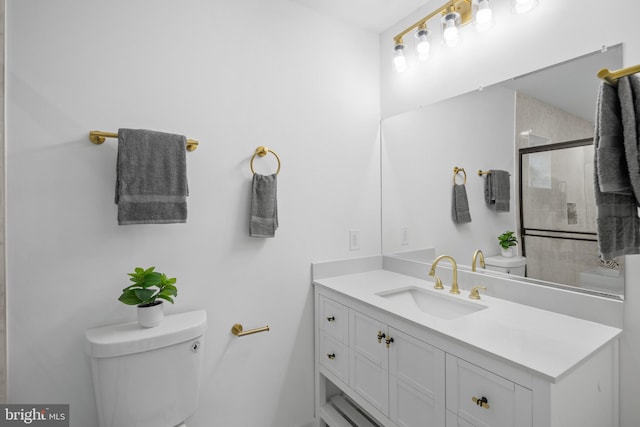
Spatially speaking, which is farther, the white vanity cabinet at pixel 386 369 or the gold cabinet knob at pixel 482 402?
the white vanity cabinet at pixel 386 369

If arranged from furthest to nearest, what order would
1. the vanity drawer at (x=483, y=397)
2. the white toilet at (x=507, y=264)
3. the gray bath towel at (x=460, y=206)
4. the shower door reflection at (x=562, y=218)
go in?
1. the gray bath towel at (x=460, y=206)
2. the white toilet at (x=507, y=264)
3. the shower door reflection at (x=562, y=218)
4. the vanity drawer at (x=483, y=397)

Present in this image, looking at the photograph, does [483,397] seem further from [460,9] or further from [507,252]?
[460,9]

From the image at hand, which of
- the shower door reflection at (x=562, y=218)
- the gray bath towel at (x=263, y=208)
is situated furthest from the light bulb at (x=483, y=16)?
the gray bath towel at (x=263, y=208)

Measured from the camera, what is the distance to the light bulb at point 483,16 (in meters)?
1.45

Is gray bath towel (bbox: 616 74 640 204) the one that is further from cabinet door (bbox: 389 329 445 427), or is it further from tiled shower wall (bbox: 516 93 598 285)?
cabinet door (bbox: 389 329 445 427)

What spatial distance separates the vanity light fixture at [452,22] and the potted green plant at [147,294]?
1.68 metres

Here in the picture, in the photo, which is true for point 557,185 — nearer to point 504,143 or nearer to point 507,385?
point 504,143

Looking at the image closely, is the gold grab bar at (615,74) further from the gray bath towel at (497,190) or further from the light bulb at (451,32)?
the light bulb at (451,32)

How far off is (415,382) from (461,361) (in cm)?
25

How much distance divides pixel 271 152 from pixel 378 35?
3.85 ft

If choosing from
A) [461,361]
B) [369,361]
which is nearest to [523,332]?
[461,361]

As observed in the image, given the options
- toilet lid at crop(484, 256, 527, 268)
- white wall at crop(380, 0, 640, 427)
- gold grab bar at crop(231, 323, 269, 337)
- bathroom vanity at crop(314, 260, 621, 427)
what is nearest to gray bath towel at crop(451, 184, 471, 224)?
toilet lid at crop(484, 256, 527, 268)

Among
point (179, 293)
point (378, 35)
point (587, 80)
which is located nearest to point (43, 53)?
point (179, 293)

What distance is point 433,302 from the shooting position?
1601 mm
